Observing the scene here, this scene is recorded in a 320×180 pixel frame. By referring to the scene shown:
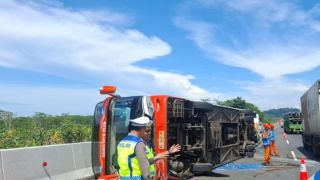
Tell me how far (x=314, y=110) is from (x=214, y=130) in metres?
6.46

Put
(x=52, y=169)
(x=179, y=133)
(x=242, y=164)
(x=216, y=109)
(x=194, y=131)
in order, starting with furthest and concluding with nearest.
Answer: (x=242, y=164), (x=216, y=109), (x=194, y=131), (x=179, y=133), (x=52, y=169)

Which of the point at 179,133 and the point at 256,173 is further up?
the point at 179,133

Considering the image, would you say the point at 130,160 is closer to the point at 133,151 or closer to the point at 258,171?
the point at 133,151

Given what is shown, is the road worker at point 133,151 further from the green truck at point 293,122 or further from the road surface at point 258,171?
the green truck at point 293,122

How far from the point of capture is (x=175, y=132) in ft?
42.5

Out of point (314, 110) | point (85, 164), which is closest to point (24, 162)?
point (85, 164)

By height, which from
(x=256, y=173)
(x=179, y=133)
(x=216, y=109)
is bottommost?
(x=256, y=173)

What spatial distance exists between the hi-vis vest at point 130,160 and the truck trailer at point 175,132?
5.30ft

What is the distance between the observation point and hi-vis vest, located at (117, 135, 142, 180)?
16.2ft

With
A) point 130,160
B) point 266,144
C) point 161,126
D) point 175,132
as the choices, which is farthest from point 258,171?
point 130,160

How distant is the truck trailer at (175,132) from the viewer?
977 centimetres

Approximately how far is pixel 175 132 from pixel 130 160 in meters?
8.03

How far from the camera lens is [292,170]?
643 inches

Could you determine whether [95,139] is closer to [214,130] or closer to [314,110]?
[214,130]
